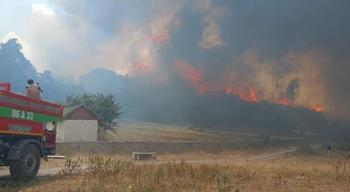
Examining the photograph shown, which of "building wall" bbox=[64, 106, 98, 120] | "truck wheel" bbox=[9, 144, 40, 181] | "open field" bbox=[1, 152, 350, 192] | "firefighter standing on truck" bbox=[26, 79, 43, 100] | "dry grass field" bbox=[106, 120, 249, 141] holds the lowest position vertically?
"open field" bbox=[1, 152, 350, 192]

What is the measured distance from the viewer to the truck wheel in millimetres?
15102

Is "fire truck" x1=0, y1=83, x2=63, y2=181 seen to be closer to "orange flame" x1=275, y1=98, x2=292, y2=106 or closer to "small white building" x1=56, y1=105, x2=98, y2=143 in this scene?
"small white building" x1=56, y1=105, x2=98, y2=143

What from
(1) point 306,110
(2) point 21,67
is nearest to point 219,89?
(1) point 306,110

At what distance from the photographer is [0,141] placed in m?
14.7

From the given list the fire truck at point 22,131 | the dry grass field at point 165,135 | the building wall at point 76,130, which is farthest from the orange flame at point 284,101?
the fire truck at point 22,131

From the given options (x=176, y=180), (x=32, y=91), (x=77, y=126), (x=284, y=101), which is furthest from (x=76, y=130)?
(x=284, y=101)

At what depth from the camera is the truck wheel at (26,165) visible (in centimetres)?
1510

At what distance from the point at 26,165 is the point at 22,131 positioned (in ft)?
4.03

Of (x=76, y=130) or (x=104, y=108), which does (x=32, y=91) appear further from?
(x=104, y=108)

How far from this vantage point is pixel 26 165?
1559 centimetres

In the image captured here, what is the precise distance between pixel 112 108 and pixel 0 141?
45679 mm

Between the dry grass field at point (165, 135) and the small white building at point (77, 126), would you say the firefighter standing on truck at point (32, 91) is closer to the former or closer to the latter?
the small white building at point (77, 126)

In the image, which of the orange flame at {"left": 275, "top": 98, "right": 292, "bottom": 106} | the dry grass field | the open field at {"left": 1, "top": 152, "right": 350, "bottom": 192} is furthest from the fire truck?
the orange flame at {"left": 275, "top": 98, "right": 292, "bottom": 106}

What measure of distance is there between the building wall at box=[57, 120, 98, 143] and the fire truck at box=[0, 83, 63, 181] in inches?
1231
